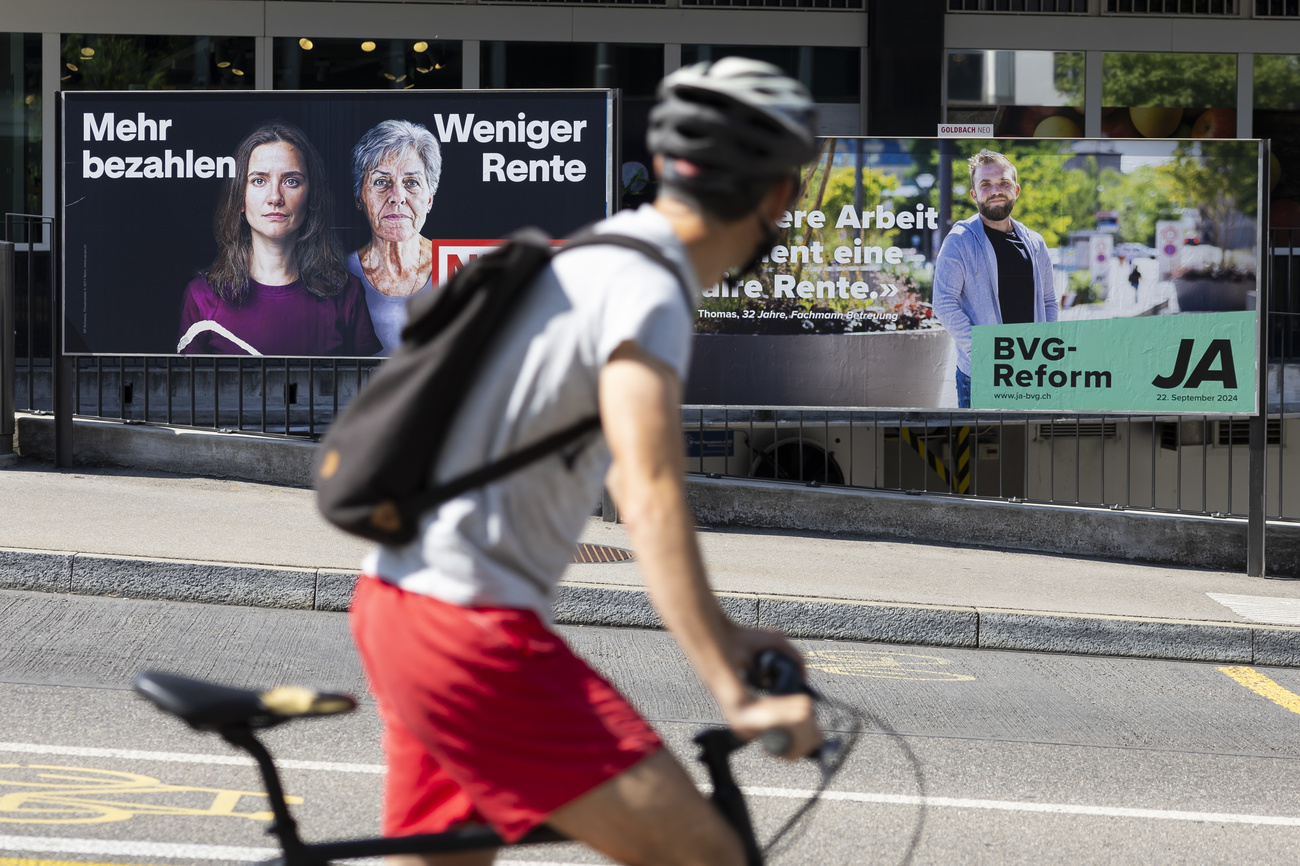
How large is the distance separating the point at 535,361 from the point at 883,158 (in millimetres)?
7427

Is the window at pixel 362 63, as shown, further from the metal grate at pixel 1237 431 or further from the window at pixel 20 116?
the metal grate at pixel 1237 431

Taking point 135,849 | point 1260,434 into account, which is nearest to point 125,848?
point 135,849

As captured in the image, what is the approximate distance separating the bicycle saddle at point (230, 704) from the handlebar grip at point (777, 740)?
27.8 inches

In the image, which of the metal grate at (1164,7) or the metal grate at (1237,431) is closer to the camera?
the metal grate at (1237,431)

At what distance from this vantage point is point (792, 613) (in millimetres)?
6883

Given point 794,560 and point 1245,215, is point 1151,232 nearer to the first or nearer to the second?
point 1245,215

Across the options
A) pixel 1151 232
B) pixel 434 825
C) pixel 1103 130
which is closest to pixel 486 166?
pixel 1151 232

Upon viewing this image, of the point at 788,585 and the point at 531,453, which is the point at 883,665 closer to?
the point at 788,585

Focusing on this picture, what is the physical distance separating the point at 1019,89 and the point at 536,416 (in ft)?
53.6

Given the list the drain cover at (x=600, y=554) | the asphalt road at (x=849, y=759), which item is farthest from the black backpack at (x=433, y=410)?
the drain cover at (x=600, y=554)

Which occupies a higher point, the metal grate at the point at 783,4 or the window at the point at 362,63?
the metal grate at the point at 783,4

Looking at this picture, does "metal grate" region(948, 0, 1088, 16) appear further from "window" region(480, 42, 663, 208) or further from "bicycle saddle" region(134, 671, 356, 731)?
"bicycle saddle" region(134, 671, 356, 731)

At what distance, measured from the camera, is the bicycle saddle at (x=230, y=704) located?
76.7 inches

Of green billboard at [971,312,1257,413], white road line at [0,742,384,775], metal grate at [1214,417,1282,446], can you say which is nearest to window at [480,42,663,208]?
metal grate at [1214,417,1282,446]
